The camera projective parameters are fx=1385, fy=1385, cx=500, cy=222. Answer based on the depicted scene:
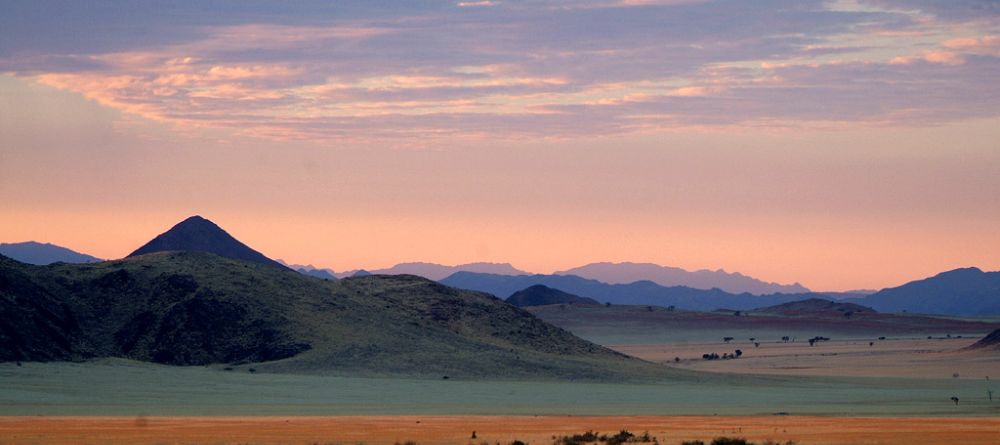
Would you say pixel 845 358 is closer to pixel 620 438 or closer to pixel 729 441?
pixel 620 438

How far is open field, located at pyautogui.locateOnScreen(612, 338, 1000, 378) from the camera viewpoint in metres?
104

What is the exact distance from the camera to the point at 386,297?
4660 inches

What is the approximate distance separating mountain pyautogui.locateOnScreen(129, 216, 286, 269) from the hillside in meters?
41.8

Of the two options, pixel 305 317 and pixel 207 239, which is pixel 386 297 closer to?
pixel 305 317

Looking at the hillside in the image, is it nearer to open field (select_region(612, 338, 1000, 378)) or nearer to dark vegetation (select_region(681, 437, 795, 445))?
open field (select_region(612, 338, 1000, 378))

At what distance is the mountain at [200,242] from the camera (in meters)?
154

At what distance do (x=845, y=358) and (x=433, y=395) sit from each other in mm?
53398

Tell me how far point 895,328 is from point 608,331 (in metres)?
37.3

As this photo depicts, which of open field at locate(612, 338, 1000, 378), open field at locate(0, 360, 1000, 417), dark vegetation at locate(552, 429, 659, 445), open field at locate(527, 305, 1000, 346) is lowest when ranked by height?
dark vegetation at locate(552, 429, 659, 445)

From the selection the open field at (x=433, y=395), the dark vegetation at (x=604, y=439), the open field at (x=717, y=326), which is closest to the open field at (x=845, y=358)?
the open field at (x=433, y=395)

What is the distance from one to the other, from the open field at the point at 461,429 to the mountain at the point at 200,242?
95.3m

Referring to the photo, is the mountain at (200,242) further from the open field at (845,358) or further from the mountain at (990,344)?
the mountain at (990,344)

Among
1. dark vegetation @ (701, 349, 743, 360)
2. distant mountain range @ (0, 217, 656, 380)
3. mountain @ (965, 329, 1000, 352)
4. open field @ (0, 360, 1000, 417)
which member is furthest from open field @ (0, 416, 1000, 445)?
dark vegetation @ (701, 349, 743, 360)

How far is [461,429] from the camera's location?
5481 centimetres
